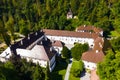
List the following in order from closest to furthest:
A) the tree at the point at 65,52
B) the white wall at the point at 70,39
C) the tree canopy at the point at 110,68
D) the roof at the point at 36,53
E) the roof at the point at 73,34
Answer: the tree canopy at the point at 110,68, the roof at the point at 36,53, the tree at the point at 65,52, the roof at the point at 73,34, the white wall at the point at 70,39

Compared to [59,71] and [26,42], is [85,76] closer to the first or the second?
[59,71]

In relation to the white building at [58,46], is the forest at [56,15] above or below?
above

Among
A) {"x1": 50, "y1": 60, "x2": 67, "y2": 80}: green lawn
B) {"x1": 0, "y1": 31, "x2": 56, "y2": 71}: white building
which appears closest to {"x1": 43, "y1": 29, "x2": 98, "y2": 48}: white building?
{"x1": 0, "y1": 31, "x2": 56, "y2": 71}: white building

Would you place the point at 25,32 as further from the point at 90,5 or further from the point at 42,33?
the point at 90,5

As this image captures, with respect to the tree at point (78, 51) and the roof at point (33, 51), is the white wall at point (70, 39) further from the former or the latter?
the roof at point (33, 51)

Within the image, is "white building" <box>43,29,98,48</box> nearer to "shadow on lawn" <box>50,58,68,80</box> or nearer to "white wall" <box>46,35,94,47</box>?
"white wall" <box>46,35,94,47</box>

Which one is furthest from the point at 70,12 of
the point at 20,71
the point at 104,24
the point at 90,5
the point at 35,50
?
the point at 20,71

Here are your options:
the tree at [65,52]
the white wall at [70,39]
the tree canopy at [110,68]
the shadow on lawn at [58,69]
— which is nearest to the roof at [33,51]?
the shadow on lawn at [58,69]
